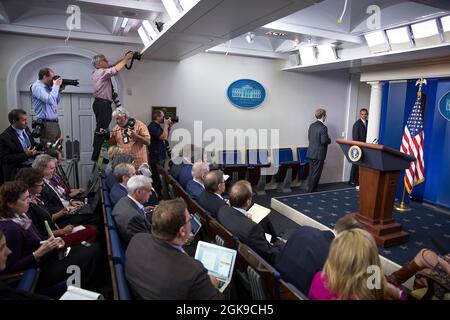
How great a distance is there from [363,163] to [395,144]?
2.86m

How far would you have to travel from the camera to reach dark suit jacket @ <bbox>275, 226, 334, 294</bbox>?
1677 mm

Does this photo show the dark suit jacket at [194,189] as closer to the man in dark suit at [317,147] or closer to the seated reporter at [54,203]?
the seated reporter at [54,203]

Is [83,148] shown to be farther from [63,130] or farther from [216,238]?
[216,238]

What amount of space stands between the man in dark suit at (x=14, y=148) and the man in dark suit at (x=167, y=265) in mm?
2499

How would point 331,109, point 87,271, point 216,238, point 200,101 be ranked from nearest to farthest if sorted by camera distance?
point 87,271
point 216,238
point 200,101
point 331,109

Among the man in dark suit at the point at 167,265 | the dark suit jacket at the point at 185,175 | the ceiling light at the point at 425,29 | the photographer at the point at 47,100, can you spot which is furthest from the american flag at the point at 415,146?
the photographer at the point at 47,100

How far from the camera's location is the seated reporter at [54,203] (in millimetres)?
2904

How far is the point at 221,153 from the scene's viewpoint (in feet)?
19.7

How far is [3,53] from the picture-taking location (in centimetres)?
443

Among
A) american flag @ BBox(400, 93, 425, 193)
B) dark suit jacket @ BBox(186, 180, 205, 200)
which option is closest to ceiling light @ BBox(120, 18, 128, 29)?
dark suit jacket @ BBox(186, 180, 205, 200)

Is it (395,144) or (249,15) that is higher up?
(249,15)

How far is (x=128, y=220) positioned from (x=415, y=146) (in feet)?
15.2
